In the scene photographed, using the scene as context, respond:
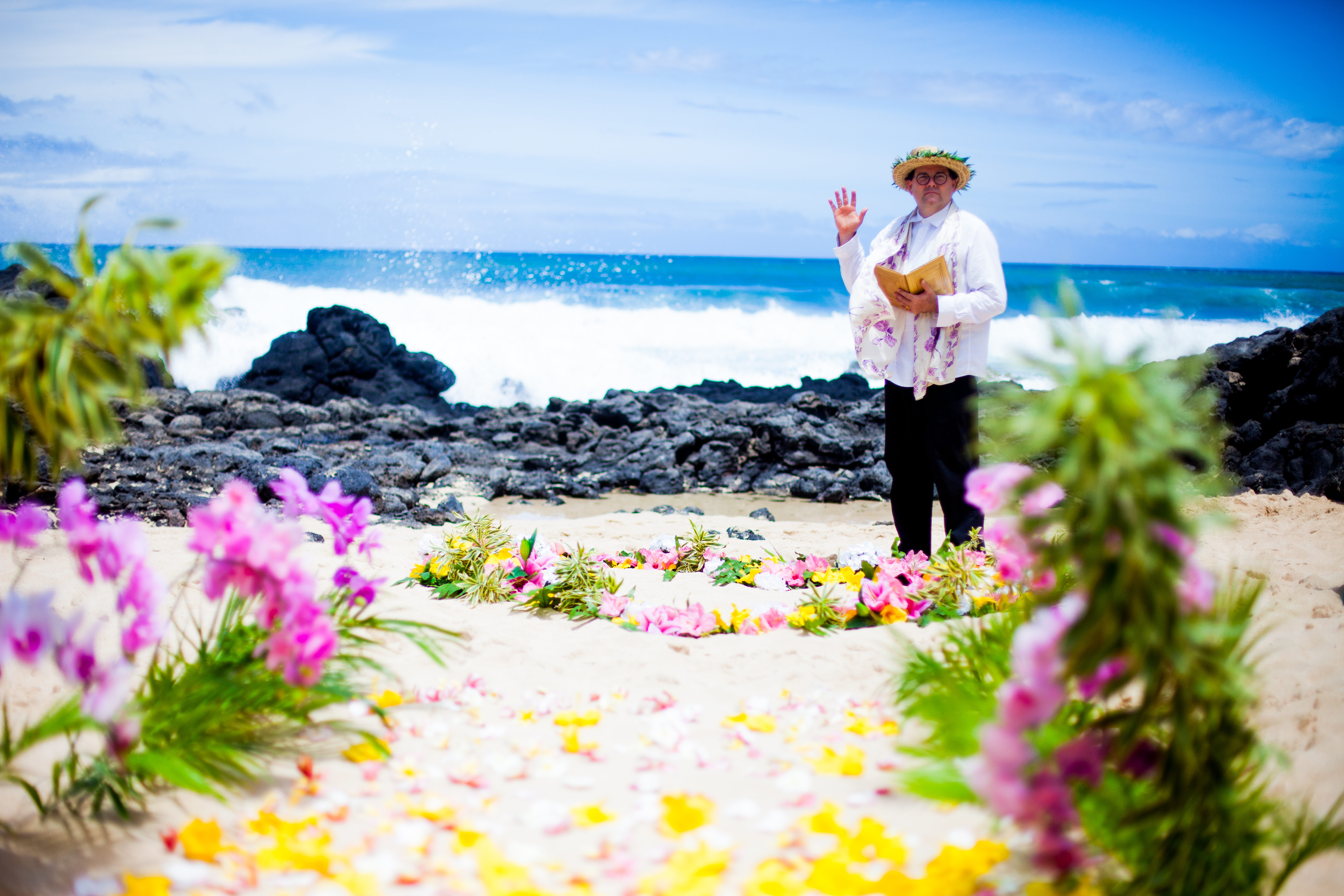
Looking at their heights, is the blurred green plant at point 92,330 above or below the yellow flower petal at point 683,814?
above

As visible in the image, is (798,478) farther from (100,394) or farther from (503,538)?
(100,394)

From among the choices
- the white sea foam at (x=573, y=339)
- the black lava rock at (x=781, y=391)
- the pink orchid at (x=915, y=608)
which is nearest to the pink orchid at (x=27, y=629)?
the pink orchid at (x=915, y=608)

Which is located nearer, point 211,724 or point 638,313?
point 211,724

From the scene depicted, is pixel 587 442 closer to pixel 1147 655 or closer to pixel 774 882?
pixel 774 882

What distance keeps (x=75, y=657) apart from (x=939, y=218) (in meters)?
4.32

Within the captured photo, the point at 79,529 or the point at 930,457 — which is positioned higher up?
the point at 930,457

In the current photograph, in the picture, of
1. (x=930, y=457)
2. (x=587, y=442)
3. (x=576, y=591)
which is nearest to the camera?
(x=576, y=591)

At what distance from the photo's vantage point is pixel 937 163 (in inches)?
184

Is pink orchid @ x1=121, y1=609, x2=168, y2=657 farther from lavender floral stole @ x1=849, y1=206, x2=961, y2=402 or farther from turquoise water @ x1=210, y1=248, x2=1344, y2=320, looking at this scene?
turquoise water @ x1=210, y1=248, x2=1344, y2=320

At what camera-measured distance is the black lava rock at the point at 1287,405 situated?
750cm

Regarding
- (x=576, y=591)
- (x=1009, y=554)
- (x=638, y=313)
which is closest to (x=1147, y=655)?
(x=1009, y=554)

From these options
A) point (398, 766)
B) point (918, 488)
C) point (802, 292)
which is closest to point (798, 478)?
point (918, 488)

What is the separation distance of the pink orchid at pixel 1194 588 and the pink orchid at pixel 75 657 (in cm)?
237

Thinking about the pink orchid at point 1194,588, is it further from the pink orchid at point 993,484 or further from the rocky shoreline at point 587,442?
the rocky shoreline at point 587,442
